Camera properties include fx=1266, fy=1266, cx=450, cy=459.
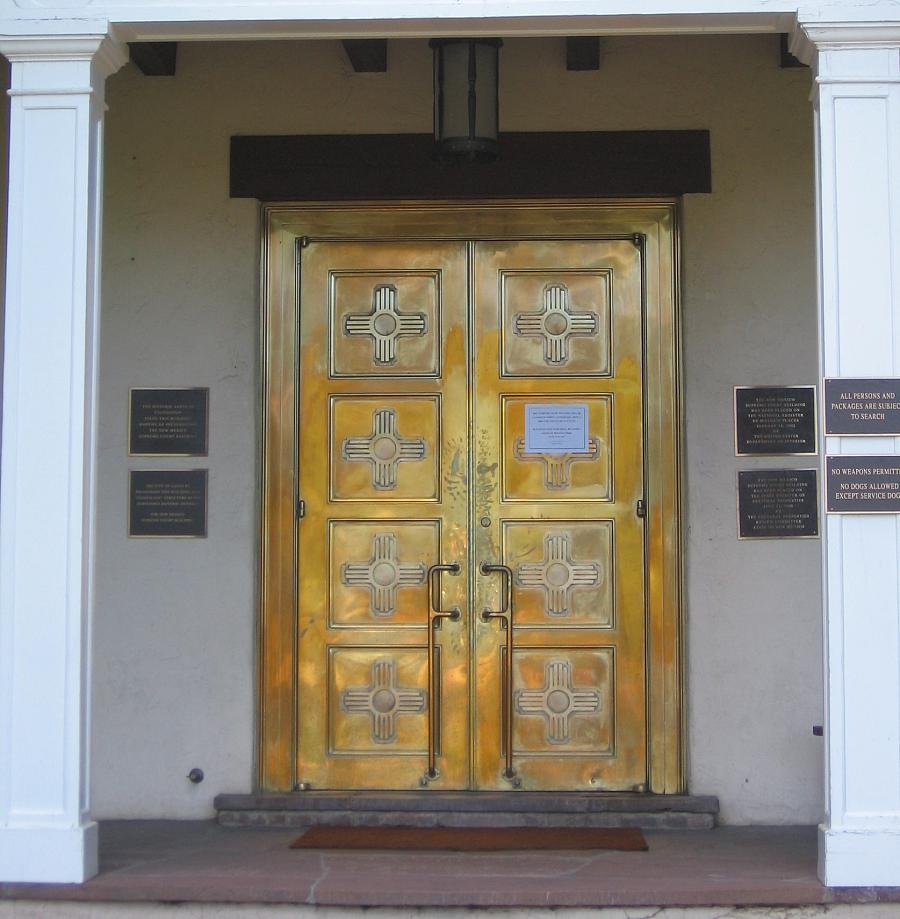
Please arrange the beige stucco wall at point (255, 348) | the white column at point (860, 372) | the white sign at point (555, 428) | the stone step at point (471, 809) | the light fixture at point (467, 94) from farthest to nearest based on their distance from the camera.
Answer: the white sign at point (555, 428), the beige stucco wall at point (255, 348), the stone step at point (471, 809), the light fixture at point (467, 94), the white column at point (860, 372)

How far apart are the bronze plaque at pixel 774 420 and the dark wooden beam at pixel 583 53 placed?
1648mm

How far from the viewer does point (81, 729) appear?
14.6 feet

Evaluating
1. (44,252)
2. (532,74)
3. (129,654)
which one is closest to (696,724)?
(129,654)

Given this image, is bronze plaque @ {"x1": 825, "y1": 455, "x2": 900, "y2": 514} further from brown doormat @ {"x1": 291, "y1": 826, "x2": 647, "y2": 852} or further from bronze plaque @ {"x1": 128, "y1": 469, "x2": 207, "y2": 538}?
bronze plaque @ {"x1": 128, "y1": 469, "x2": 207, "y2": 538}

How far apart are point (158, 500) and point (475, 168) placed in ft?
7.04

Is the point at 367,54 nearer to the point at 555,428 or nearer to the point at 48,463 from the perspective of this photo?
the point at 555,428

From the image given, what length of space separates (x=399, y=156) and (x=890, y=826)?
354 centimetres

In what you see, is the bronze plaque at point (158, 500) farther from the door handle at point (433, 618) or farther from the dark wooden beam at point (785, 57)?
the dark wooden beam at point (785, 57)

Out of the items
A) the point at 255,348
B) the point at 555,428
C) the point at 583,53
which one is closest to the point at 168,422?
the point at 255,348

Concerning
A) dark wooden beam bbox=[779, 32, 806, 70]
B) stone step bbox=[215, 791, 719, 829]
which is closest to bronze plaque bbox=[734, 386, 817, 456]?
dark wooden beam bbox=[779, 32, 806, 70]

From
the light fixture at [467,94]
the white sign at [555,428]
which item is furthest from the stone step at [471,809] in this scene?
the light fixture at [467,94]

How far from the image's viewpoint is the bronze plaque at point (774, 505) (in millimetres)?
5801

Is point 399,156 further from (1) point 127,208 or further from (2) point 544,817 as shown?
(2) point 544,817

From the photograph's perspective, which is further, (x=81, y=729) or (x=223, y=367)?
(x=223, y=367)
